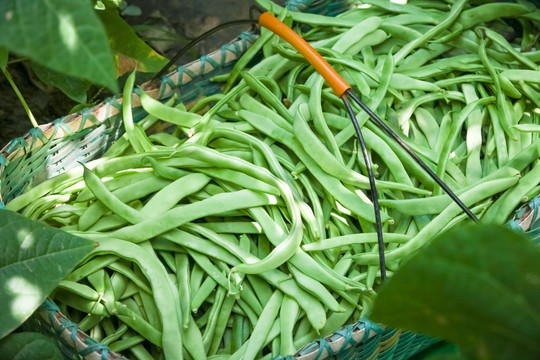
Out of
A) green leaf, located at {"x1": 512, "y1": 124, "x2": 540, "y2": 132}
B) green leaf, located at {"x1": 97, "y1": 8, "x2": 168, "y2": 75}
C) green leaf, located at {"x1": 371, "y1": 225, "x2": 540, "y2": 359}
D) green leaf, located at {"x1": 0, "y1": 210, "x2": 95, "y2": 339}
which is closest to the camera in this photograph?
green leaf, located at {"x1": 371, "y1": 225, "x2": 540, "y2": 359}

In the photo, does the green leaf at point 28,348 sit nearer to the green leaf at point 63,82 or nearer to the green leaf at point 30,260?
the green leaf at point 30,260

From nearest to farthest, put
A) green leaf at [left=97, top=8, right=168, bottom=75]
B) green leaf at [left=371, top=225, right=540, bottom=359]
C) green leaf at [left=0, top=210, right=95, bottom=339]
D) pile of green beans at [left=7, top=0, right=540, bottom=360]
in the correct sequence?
1. green leaf at [left=371, top=225, right=540, bottom=359]
2. green leaf at [left=0, top=210, right=95, bottom=339]
3. pile of green beans at [left=7, top=0, right=540, bottom=360]
4. green leaf at [left=97, top=8, right=168, bottom=75]

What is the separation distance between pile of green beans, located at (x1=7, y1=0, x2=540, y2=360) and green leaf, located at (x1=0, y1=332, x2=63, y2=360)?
13cm

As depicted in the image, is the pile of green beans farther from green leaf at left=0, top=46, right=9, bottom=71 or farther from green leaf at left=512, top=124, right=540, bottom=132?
green leaf at left=0, top=46, right=9, bottom=71

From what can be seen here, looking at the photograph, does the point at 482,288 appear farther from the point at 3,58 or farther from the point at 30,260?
the point at 3,58

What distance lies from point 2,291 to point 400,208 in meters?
0.51

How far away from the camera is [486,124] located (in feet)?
3.24

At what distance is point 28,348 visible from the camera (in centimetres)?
64

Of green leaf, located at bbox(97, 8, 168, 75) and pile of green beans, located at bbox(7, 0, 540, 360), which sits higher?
green leaf, located at bbox(97, 8, 168, 75)

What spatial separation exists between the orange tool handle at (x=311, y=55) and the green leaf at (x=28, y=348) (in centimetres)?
48

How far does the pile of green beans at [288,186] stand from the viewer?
81 centimetres

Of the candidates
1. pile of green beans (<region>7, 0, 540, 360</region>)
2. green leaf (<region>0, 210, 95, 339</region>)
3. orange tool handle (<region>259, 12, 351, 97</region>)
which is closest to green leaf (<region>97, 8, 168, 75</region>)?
pile of green beans (<region>7, 0, 540, 360</region>)

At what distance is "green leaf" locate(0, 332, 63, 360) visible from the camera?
63cm

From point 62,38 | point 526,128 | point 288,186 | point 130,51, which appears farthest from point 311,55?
point 62,38
